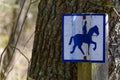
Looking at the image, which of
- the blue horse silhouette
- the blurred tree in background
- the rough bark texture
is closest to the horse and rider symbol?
the blue horse silhouette

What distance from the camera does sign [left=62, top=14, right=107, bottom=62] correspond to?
2.65 metres

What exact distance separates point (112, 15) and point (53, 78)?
1.75 feet

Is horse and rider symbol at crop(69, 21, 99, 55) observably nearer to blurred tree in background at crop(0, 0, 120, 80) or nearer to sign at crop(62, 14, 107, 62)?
sign at crop(62, 14, 107, 62)

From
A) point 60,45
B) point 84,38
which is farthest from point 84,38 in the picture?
point 60,45

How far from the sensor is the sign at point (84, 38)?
8.70 ft

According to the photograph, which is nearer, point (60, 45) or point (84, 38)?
point (84, 38)

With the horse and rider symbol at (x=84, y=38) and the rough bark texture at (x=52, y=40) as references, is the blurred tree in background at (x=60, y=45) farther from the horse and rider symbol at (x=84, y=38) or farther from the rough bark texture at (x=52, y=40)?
the horse and rider symbol at (x=84, y=38)

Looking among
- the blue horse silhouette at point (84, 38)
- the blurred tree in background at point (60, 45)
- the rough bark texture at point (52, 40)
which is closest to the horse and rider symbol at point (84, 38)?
the blue horse silhouette at point (84, 38)

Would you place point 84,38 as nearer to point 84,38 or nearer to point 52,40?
point 84,38

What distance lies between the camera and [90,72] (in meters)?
2.71

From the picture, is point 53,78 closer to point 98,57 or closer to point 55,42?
point 55,42

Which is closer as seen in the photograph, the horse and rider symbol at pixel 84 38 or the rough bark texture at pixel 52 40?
the horse and rider symbol at pixel 84 38

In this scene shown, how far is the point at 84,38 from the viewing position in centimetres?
266

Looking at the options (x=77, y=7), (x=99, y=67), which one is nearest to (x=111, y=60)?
(x=99, y=67)
